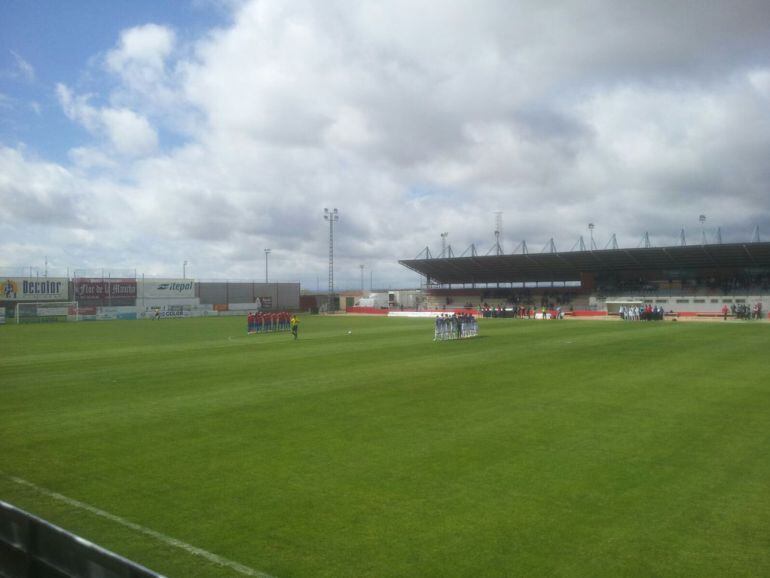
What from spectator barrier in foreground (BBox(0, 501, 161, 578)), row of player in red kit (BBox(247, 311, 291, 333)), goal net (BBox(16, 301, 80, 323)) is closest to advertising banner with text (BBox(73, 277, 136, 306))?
goal net (BBox(16, 301, 80, 323))

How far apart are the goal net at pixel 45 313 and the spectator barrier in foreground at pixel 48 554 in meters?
59.4

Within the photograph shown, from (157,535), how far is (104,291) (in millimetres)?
68399

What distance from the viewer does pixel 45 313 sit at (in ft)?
191

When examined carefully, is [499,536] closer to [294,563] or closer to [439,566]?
[439,566]

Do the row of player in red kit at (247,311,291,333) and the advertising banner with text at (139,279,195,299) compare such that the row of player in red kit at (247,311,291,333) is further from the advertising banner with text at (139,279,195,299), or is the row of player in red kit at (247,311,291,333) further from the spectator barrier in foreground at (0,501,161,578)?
the advertising banner with text at (139,279,195,299)

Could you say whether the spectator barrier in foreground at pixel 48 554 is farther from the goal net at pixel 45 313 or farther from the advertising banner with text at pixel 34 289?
the advertising banner with text at pixel 34 289

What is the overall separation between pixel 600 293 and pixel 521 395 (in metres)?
67.9

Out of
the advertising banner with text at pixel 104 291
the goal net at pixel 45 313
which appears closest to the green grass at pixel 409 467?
the goal net at pixel 45 313

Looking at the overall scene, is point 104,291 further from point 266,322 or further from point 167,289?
point 266,322

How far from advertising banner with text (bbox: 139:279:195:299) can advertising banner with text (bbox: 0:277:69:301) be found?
328 inches

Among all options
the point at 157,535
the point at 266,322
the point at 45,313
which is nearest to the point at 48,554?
the point at 157,535

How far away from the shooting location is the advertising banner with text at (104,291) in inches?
2603

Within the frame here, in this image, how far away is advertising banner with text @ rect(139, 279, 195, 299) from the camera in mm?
71750

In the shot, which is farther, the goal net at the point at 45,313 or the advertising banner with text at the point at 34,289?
the advertising banner with text at the point at 34,289
